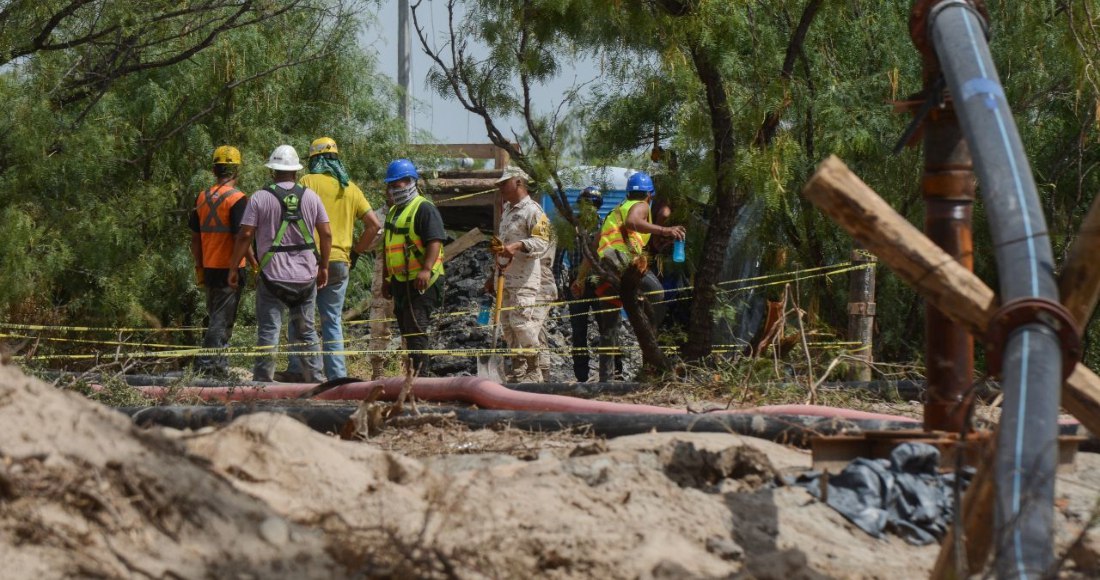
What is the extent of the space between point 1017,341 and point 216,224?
24.7 feet

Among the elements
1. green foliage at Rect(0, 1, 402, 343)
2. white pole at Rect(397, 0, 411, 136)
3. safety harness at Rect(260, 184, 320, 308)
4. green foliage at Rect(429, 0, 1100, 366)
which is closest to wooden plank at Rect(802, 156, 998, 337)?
green foliage at Rect(429, 0, 1100, 366)

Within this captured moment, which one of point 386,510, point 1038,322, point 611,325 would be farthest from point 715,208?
point 386,510

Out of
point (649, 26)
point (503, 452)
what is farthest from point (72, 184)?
point (503, 452)

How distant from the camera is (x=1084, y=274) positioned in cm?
354

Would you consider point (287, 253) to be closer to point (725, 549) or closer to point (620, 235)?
point (620, 235)

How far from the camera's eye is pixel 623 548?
138 inches

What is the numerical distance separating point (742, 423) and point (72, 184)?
31.7ft

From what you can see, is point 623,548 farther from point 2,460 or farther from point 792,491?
point 2,460

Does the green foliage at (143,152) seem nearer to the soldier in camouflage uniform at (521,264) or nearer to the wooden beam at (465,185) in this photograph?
the wooden beam at (465,185)

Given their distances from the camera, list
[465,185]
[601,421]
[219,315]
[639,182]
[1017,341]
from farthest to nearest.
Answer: [465,185] → [639,182] → [219,315] → [601,421] → [1017,341]

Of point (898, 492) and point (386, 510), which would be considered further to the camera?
point (898, 492)

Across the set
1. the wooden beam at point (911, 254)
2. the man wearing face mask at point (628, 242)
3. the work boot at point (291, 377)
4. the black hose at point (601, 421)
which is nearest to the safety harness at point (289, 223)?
the work boot at point (291, 377)

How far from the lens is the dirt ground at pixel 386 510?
2.86 metres

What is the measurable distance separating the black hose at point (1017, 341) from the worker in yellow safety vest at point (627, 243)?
17.3 ft
